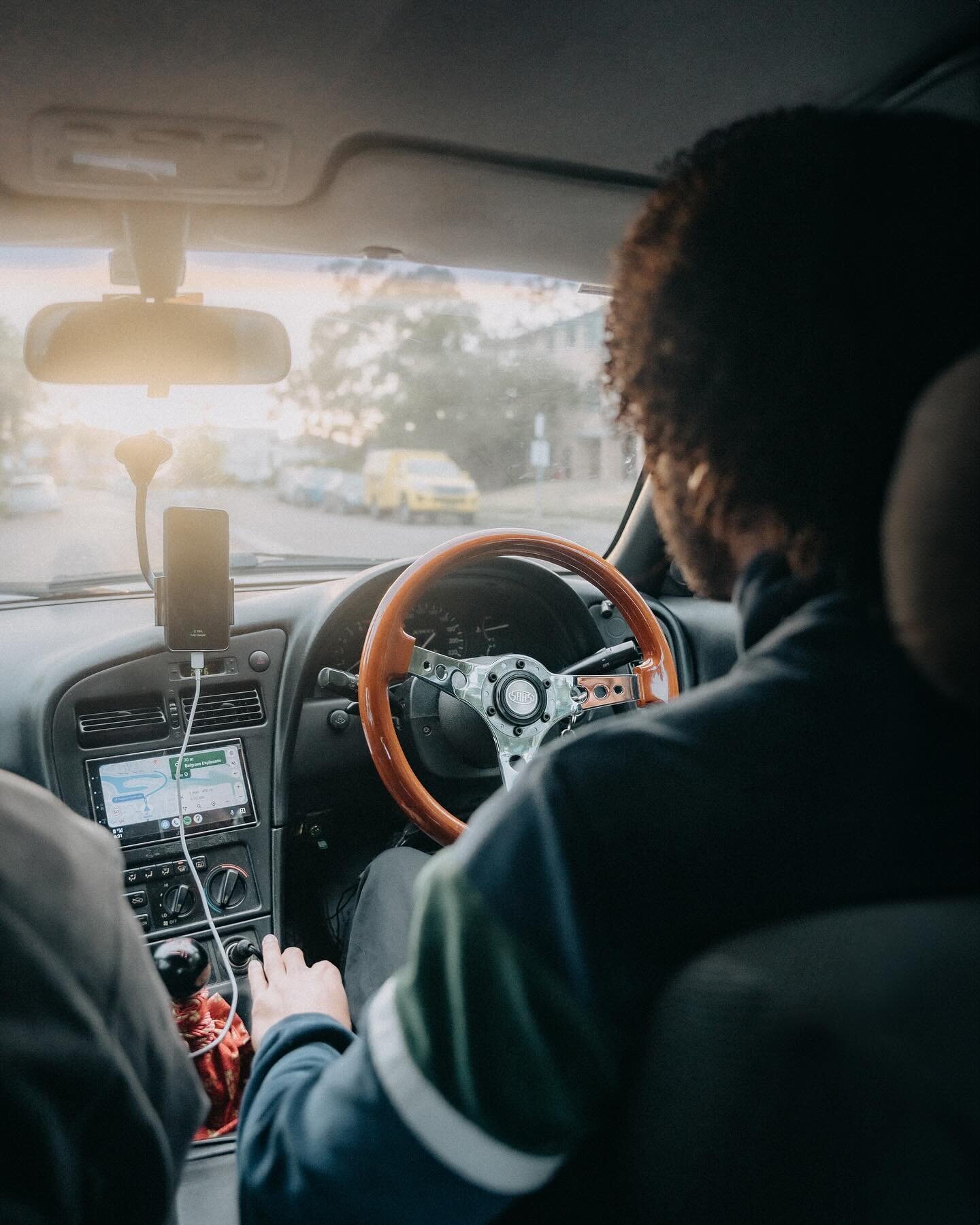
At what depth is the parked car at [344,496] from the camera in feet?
26.6

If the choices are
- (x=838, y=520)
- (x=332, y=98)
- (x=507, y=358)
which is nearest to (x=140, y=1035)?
(x=838, y=520)

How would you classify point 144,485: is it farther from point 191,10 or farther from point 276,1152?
point 276,1152

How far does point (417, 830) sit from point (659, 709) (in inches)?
80.8

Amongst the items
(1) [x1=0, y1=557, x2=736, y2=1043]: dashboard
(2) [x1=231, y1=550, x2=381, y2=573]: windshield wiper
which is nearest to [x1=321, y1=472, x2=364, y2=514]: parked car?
(2) [x1=231, y1=550, x2=381, y2=573]: windshield wiper

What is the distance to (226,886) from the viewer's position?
270 cm

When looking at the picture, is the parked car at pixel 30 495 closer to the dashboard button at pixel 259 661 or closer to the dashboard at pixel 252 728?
the dashboard at pixel 252 728

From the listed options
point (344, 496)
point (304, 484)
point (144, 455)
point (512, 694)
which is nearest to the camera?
point (512, 694)

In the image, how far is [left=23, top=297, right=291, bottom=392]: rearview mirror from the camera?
6.96 feet

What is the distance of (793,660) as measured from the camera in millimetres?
916

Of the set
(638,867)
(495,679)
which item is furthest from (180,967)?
(638,867)

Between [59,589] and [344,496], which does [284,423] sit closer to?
[59,589]

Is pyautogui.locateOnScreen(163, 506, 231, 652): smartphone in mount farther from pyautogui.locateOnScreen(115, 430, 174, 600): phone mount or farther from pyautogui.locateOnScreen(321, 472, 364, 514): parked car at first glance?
pyautogui.locateOnScreen(321, 472, 364, 514): parked car

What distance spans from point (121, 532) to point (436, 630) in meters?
1.44

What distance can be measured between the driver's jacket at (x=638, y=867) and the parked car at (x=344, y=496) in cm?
723
